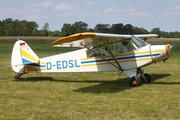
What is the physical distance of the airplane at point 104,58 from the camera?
9.95 m

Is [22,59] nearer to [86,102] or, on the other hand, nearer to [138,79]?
[138,79]

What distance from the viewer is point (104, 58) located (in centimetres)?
1064

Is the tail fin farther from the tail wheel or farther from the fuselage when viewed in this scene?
the tail wheel

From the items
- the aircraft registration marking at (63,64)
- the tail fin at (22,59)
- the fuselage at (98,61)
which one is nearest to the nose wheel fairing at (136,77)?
the fuselage at (98,61)

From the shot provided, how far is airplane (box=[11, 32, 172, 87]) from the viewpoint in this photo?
995cm

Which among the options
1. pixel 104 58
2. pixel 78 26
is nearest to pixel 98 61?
pixel 104 58

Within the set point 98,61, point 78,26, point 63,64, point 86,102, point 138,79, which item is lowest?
point 86,102

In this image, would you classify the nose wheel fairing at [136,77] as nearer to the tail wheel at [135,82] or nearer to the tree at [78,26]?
the tail wheel at [135,82]

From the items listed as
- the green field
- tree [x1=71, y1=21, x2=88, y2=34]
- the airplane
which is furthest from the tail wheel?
tree [x1=71, y1=21, x2=88, y2=34]

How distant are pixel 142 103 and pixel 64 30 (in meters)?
98.1

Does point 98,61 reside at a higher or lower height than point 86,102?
higher

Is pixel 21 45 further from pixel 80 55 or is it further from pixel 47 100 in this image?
pixel 47 100

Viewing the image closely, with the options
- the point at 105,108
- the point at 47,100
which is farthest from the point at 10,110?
the point at 105,108

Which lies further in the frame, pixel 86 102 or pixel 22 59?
pixel 22 59
